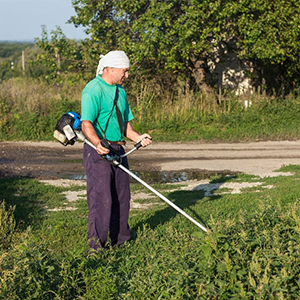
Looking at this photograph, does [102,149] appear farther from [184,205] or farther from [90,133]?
[184,205]

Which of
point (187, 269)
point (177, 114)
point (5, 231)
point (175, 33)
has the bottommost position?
point (5, 231)

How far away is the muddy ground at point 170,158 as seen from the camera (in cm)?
1184

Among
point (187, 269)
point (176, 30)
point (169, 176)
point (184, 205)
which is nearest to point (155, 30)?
point (176, 30)

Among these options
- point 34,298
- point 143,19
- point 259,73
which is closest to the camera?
point 34,298

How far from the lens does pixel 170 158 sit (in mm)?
13281

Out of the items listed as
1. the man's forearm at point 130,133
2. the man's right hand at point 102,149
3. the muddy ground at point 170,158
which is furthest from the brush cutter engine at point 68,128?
the muddy ground at point 170,158

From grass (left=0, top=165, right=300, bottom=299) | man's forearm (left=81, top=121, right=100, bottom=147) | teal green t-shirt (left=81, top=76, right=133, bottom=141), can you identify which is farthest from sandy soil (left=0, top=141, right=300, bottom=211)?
grass (left=0, top=165, right=300, bottom=299)

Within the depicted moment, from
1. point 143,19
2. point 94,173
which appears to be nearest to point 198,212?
point 94,173

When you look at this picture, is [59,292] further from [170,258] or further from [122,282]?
[170,258]

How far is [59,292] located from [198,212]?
3644 millimetres

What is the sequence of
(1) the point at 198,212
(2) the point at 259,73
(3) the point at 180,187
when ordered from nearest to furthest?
(1) the point at 198,212 < (3) the point at 180,187 < (2) the point at 259,73

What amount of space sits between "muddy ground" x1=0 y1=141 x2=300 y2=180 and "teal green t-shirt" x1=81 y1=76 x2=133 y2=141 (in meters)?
5.91

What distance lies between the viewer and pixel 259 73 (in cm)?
2130

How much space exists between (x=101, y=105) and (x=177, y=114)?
38.0ft
